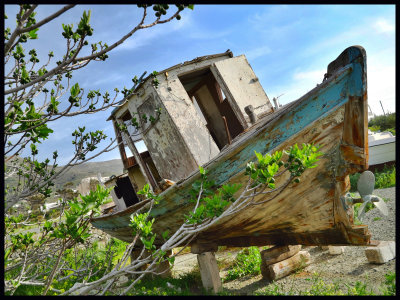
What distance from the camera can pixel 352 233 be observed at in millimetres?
3090

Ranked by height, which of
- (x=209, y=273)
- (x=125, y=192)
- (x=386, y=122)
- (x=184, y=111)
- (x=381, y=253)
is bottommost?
(x=381, y=253)

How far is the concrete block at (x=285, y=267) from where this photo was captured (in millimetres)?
4355

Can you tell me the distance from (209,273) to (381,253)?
2.67 m

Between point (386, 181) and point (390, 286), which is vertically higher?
point (390, 286)

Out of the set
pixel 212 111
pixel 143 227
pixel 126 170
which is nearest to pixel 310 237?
pixel 143 227

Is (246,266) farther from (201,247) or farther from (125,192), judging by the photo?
(125,192)

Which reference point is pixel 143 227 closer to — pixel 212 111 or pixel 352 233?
pixel 352 233

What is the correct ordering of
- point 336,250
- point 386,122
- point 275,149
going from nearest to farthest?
point 275,149, point 336,250, point 386,122

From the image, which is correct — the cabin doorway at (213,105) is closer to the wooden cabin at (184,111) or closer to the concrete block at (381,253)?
the wooden cabin at (184,111)

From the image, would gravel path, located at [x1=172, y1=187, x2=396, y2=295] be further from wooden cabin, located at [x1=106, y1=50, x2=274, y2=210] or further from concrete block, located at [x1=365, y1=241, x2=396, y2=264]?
wooden cabin, located at [x1=106, y1=50, x2=274, y2=210]

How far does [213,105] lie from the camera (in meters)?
6.96

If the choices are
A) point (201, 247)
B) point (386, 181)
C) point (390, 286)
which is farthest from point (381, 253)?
point (386, 181)

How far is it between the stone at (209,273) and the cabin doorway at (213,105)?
3196 mm

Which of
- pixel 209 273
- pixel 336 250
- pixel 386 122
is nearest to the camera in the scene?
pixel 209 273
